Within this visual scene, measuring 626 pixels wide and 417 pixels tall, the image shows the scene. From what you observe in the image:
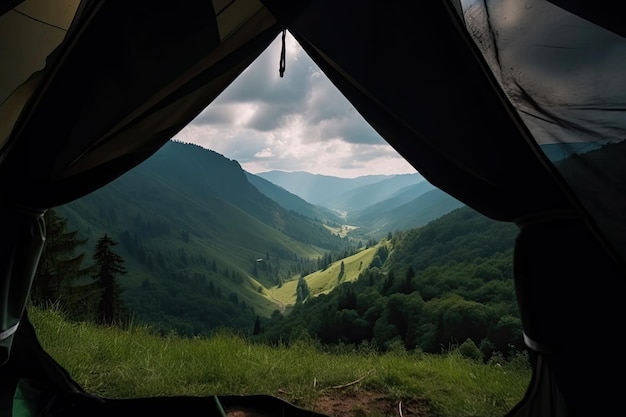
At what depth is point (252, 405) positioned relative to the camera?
2.56 meters

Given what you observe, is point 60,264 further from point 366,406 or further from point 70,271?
point 366,406

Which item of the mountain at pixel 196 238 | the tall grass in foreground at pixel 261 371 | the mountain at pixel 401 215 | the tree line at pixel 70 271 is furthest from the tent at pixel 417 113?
the mountain at pixel 401 215

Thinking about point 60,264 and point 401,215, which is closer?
point 60,264

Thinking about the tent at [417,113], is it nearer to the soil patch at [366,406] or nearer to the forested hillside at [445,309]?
the soil patch at [366,406]

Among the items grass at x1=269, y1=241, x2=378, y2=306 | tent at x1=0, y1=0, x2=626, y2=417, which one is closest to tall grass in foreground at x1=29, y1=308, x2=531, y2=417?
tent at x1=0, y1=0, x2=626, y2=417

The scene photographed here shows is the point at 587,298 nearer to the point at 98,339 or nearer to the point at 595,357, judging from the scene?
the point at 595,357

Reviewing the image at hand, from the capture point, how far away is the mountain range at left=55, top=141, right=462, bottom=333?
65.4m

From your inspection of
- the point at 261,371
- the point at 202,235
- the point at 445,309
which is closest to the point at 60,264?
the point at 445,309

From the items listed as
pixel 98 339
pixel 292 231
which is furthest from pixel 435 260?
pixel 292 231

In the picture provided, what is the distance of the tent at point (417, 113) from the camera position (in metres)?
1.67

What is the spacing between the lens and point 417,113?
194 centimetres

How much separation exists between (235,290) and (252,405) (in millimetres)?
80113

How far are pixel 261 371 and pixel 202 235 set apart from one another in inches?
4277

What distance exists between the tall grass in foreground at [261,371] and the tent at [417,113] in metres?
0.61
